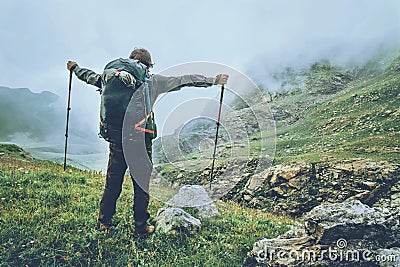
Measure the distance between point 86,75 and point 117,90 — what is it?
116 centimetres

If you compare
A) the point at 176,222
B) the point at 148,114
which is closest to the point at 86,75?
the point at 148,114

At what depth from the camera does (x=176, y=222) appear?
6.70m

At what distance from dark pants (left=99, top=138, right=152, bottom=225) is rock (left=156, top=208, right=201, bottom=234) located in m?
0.44

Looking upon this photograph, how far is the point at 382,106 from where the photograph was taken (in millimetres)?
13805

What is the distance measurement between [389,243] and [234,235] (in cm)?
279

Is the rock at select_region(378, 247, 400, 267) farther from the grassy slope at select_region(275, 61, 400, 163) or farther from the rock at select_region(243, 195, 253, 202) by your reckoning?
the rock at select_region(243, 195, 253, 202)

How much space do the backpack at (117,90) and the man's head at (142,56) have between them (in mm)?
247

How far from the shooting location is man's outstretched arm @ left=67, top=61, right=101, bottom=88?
618 centimetres

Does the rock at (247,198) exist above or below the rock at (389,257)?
above

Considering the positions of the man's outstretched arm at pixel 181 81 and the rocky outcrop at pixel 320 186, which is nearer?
the man's outstretched arm at pixel 181 81

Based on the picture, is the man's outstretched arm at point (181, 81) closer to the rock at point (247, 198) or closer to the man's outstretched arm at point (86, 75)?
the man's outstretched arm at point (86, 75)

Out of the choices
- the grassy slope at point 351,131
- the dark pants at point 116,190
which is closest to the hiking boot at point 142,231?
the dark pants at point 116,190

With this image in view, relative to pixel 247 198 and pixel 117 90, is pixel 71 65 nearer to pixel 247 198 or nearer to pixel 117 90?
pixel 117 90

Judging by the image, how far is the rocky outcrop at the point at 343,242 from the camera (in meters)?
5.55
